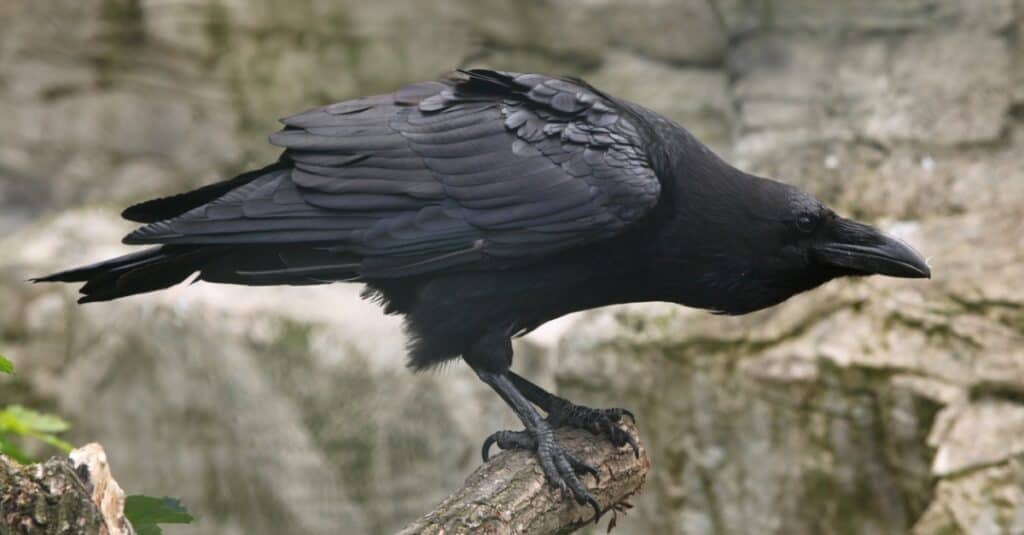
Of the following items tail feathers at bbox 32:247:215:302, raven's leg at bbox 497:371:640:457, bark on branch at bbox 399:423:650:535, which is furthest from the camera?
raven's leg at bbox 497:371:640:457

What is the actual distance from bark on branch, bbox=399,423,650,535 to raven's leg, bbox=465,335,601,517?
0.09 feet

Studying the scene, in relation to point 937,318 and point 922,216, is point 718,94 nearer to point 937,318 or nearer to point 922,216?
point 922,216

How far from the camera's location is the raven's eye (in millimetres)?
3578

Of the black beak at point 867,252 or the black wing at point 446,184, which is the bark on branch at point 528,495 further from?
the black beak at point 867,252

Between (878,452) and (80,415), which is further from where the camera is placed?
(80,415)

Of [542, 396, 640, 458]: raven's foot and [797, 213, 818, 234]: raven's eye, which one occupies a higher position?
[797, 213, 818, 234]: raven's eye

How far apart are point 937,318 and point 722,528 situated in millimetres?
1321

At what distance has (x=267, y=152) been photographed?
6805 mm

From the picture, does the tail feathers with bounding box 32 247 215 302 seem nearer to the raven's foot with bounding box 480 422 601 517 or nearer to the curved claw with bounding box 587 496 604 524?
the raven's foot with bounding box 480 422 601 517

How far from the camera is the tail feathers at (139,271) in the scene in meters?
3.34

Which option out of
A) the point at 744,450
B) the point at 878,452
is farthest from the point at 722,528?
the point at 878,452

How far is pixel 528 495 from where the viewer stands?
10.0 ft

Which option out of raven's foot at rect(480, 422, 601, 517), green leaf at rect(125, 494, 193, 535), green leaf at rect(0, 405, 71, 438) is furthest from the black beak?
green leaf at rect(0, 405, 71, 438)

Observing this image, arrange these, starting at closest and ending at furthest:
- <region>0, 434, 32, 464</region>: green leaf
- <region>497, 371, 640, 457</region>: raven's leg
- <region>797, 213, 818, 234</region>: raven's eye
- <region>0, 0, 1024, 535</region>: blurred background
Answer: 1. <region>0, 434, 32, 464</region>: green leaf
2. <region>497, 371, 640, 457</region>: raven's leg
3. <region>797, 213, 818, 234</region>: raven's eye
4. <region>0, 0, 1024, 535</region>: blurred background
